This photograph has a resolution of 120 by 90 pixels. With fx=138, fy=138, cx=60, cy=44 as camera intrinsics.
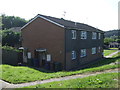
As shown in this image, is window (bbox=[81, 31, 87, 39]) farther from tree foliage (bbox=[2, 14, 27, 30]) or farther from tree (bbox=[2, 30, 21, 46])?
tree foliage (bbox=[2, 14, 27, 30])

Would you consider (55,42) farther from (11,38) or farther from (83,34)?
(11,38)

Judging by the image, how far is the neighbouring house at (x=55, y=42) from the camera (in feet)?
61.3

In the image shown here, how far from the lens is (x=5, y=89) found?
8.37 m

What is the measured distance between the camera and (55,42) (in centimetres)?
1920

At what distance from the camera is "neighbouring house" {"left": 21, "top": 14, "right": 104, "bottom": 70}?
18697 mm

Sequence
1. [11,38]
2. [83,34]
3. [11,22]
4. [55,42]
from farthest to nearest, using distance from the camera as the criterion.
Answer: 1. [11,22]
2. [11,38]
3. [83,34]
4. [55,42]

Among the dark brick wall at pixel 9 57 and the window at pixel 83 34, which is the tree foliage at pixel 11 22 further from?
the window at pixel 83 34

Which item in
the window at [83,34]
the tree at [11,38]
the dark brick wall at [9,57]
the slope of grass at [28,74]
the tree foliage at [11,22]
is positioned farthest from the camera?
the tree foliage at [11,22]

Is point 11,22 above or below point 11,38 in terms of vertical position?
above

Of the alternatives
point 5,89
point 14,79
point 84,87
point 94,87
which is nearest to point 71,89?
point 84,87

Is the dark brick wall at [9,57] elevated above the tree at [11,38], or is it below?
below

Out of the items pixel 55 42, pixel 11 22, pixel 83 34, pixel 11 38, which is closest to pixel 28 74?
pixel 55 42

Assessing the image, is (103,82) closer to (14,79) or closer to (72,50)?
(14,79)


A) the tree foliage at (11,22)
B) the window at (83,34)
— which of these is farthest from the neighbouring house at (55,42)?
the tree foliage at (11,22)
